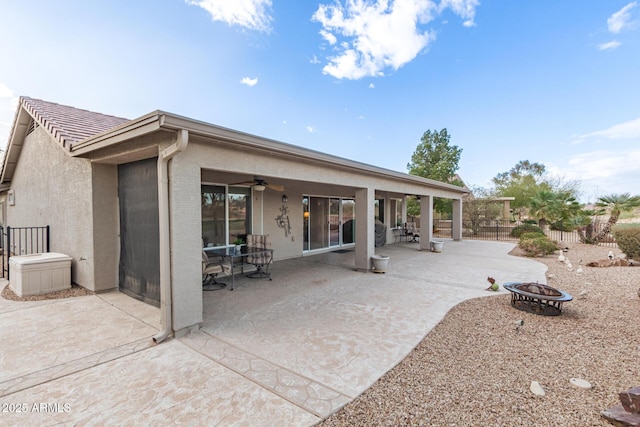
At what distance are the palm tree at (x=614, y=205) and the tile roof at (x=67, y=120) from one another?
21.0 m

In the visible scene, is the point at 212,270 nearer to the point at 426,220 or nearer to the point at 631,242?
the point at 426,220

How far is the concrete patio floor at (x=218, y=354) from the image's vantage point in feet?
7.77

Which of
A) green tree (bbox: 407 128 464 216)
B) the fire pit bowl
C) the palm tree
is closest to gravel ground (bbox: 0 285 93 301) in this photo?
the fire pit bowl

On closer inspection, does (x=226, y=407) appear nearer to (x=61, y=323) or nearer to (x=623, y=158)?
(x=61, y=323)

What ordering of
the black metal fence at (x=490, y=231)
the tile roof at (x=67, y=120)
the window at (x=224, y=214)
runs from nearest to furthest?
the tile roof at (x=67, y=120), the window at (x=224, y=214), the black metal fence at (x=490, y=231)

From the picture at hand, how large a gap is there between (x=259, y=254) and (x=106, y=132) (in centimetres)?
384

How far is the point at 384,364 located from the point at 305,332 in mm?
1269

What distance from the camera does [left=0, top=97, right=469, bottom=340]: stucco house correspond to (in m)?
3.71

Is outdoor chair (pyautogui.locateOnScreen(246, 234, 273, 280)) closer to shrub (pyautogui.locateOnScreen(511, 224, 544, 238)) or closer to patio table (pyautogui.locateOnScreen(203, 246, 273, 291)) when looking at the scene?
patio table (pyautogui.locateOnScreen(203, 246, 273, 291))

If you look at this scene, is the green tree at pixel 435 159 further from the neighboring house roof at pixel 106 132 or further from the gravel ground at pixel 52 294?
the gravel ground at pixel 52 294

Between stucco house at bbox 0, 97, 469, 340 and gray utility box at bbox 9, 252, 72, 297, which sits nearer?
stucco house at bbox 0, 97, 469, 340

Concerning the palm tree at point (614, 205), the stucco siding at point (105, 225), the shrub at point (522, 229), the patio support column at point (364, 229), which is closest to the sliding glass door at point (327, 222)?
the patio support column at point (364, 229)

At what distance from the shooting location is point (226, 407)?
7.81 feet

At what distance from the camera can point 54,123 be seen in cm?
583
